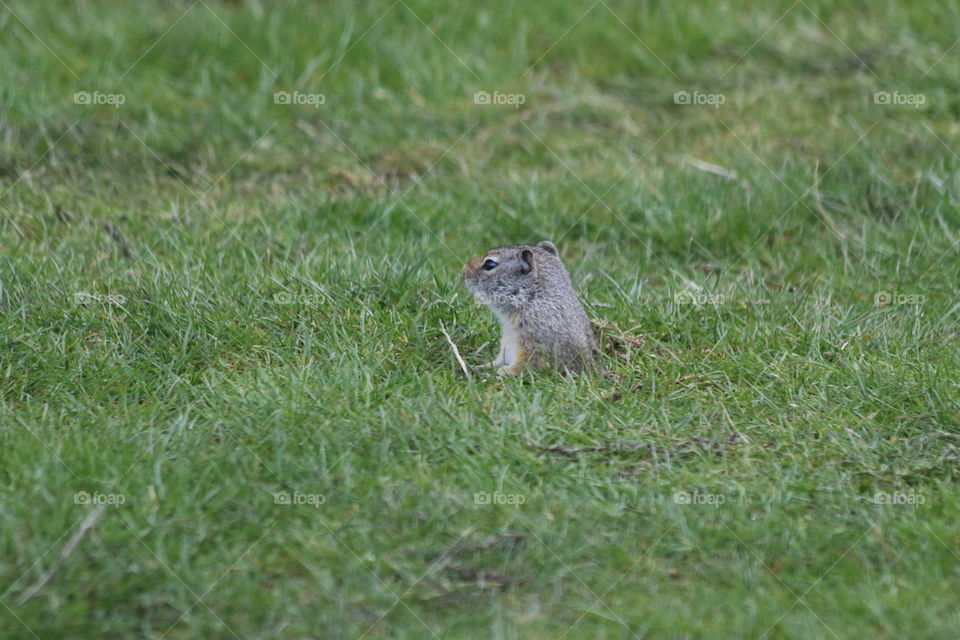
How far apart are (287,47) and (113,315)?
11.6ft

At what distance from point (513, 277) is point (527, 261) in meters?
0.09

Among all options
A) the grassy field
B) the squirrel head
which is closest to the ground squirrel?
the squirrel head

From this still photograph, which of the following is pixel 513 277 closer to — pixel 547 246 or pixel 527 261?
pixel 527 261

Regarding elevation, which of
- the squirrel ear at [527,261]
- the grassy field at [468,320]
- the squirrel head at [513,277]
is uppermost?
the squirrel ear at [527,261]

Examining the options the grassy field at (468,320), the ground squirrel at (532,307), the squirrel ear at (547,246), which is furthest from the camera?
the squirrel ear at (547,246)

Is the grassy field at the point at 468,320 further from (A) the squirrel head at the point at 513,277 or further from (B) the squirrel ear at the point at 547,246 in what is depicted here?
(B) the squirrel ear at the point at 547,246

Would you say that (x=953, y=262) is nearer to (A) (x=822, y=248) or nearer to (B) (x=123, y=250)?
(A) (x=822, y=248)

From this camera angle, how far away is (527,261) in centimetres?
534

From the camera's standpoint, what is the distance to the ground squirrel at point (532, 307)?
513 centimetres

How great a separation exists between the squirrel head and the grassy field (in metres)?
0.22

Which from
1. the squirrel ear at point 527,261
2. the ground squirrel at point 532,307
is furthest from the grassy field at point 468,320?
the squirrel ear at point 527,261

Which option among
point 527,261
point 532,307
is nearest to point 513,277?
point 527,261

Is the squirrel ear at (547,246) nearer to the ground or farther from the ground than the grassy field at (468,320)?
farther from the ground

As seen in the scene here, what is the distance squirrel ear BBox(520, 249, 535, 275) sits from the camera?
5328 mm
